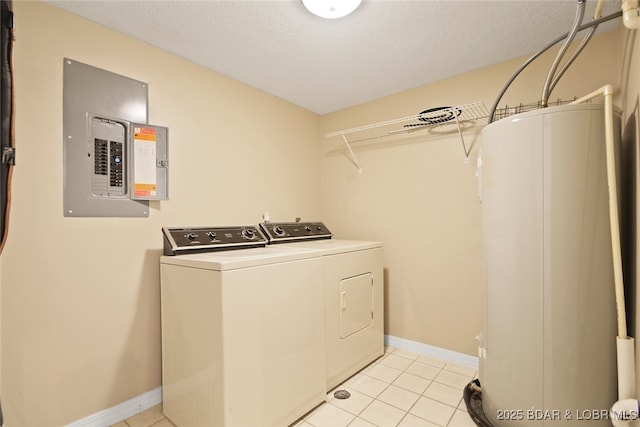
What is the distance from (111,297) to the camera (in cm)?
178

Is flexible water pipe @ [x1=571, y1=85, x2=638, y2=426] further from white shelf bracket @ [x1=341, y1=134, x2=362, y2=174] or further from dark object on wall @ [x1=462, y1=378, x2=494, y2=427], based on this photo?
white shelf bracket @ [x1=341, y1=134, x2=362, y2=174]

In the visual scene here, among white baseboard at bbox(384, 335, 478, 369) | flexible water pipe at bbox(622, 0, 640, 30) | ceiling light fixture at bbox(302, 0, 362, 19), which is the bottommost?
Result: white baseboard at bbox(384, 335, 478, 369)

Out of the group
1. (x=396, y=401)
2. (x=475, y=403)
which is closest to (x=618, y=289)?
(x=475, y=403)

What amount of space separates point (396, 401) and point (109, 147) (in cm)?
240

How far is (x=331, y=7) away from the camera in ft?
5.15

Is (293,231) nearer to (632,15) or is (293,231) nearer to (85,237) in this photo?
(85,237)

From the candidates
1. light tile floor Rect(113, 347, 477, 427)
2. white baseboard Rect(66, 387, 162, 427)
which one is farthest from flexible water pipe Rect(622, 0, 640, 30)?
white baseboard Rect(66, 387, 162, 427)

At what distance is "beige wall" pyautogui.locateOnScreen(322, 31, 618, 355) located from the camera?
2.23 metres

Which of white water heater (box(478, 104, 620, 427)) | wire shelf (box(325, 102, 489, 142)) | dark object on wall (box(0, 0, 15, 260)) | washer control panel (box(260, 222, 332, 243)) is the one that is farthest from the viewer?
washer control panel (box(260, 222, 332, 243))

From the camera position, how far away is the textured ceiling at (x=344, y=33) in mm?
1651

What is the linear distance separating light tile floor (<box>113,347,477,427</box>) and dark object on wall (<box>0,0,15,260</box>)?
Result: 147cm

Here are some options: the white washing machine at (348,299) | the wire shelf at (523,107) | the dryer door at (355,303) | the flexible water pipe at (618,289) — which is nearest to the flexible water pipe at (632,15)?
the flexible water pipe at (618,289)

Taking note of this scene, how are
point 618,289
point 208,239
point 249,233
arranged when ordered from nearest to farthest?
point 618,289
point 208,239
point 249,233

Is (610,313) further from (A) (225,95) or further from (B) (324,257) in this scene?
(A) (225,95)
